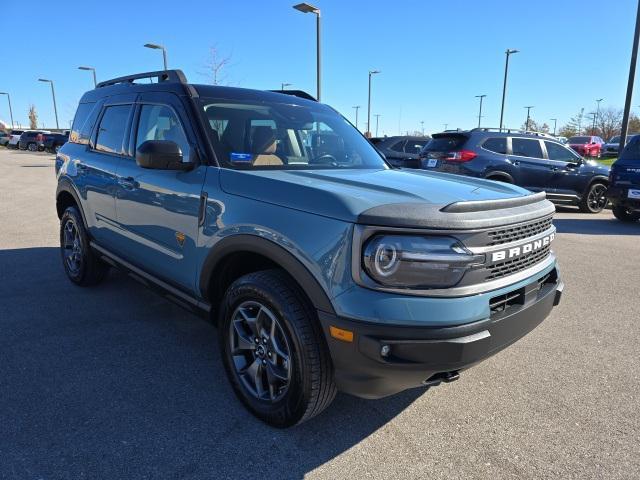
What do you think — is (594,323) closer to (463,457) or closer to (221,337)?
(463,457)

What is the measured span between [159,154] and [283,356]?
1.42m

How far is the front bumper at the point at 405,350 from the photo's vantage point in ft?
6.86

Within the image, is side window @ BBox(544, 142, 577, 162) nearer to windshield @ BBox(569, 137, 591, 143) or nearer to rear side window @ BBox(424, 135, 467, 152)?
rear side window @ BBox(424, 135, 467, 152)

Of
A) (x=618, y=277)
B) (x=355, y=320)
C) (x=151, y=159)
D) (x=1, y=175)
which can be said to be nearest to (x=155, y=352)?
(x=151, y=159)

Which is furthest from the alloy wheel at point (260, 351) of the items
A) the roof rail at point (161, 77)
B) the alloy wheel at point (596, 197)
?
the alloy wheel at point (596, 197)

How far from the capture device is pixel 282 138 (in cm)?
347

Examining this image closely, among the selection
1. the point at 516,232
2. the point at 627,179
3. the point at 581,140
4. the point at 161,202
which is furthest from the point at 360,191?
the point at 581,140

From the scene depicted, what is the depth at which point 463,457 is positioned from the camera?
2.44 meters

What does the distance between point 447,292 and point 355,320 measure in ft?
1.39

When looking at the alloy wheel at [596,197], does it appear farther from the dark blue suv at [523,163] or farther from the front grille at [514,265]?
the front grille at [514,265]

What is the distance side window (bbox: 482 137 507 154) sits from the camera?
10.5m

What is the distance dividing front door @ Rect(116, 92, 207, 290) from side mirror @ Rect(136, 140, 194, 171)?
0.38ft

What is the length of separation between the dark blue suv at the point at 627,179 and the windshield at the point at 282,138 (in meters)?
7.50

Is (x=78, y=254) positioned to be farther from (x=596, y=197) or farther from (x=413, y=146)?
(x=596, y=197)
